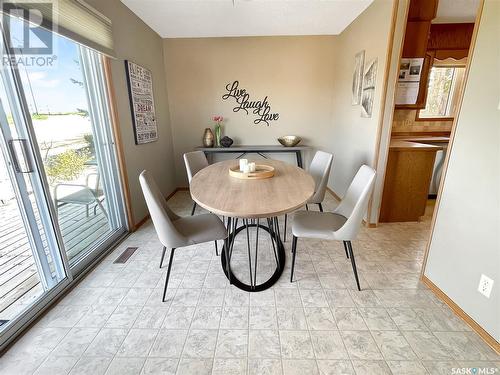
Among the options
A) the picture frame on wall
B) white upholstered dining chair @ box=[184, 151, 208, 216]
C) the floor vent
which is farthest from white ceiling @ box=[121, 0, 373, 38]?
the floor vent

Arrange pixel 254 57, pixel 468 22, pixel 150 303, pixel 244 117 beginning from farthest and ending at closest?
pixel 244 117 → pixel 254 57 → pixel 468 22 → pixel 150 303

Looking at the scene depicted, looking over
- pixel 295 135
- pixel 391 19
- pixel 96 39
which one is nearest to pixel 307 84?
pixel 295 135

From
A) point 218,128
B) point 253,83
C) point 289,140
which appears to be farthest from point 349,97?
point 218,128

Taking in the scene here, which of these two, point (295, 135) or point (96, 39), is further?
point (295, 135)

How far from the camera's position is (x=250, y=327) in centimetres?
141

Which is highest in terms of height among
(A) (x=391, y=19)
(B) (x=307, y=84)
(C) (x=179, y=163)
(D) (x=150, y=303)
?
(A) (x=391, y=19)

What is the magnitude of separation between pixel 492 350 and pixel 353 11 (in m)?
3.24

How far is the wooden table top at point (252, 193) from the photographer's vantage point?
1.33 m

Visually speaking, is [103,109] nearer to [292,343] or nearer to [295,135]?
[292,343]

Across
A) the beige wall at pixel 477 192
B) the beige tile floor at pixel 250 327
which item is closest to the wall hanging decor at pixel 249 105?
the beige tile floor at pixel 250 327

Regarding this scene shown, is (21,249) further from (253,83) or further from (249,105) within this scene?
(253,83)

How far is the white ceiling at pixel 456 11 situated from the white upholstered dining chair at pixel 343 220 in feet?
8.86

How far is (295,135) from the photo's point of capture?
394 cm

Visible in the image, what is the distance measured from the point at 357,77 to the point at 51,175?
3.27 meters
